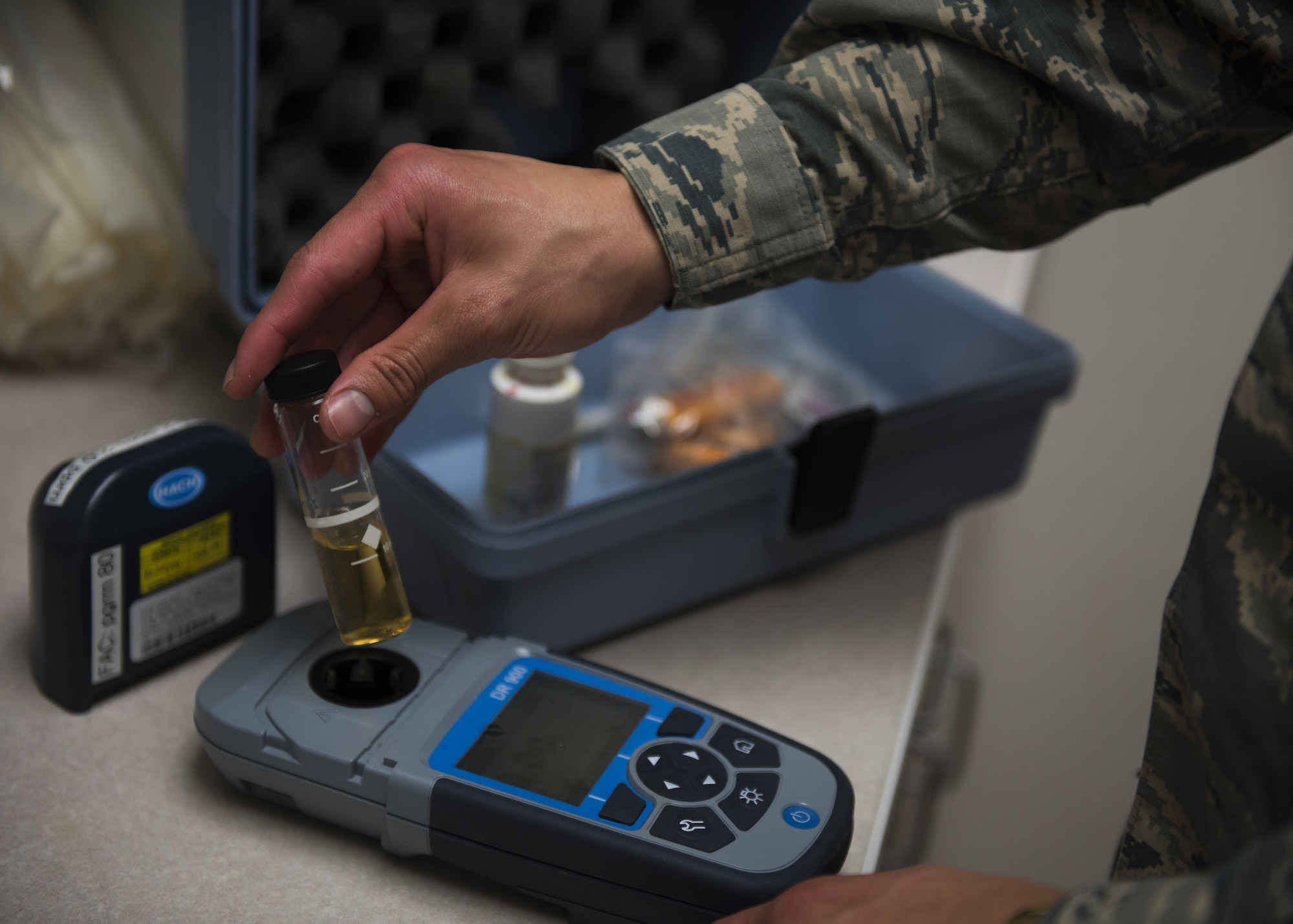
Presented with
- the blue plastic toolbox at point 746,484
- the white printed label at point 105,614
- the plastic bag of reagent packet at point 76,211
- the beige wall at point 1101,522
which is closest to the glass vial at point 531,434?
the blue plastic toolbox at point 746,484

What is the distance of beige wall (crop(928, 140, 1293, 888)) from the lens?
113 cm

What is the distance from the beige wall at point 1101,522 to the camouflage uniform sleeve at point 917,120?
1.92ft

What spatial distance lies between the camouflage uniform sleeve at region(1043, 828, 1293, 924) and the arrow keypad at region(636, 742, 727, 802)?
18 centimetres

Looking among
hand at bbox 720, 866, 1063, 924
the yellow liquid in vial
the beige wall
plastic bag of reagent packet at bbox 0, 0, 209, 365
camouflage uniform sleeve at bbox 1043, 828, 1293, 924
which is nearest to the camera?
camouflage uniform sleeve at bbox 1043, 828, 1293, 924

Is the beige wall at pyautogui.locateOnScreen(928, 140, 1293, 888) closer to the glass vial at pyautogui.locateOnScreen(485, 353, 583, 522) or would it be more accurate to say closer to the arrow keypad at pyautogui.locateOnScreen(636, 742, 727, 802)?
the glass vial at pyautogui.locateOnScreen(485, 353, 583, 522)

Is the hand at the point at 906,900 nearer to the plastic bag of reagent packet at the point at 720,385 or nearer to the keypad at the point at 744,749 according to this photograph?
the keypad at the point at 744,749

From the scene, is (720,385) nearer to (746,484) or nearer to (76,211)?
(746,484)

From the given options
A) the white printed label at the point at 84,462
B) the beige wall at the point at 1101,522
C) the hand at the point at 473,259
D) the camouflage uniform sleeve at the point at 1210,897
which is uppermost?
the hand at the point at 473,259

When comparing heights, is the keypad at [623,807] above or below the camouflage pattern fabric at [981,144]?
below

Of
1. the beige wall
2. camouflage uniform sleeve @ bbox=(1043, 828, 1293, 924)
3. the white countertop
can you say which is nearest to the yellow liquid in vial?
the white countertop

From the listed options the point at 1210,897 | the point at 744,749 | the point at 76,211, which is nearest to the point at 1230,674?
the point at 1210,897

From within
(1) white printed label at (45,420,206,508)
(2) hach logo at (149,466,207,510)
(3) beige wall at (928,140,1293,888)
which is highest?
(1) white printed label at (45,420,206,508)

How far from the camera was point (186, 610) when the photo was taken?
2.05ft

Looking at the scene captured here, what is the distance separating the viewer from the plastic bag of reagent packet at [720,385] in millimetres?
851
